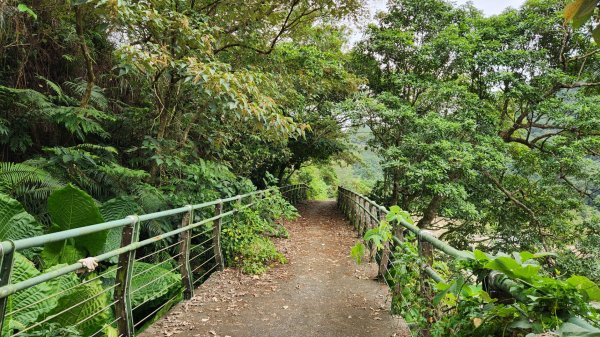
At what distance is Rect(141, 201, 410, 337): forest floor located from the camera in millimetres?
3797

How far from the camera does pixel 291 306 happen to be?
455cm

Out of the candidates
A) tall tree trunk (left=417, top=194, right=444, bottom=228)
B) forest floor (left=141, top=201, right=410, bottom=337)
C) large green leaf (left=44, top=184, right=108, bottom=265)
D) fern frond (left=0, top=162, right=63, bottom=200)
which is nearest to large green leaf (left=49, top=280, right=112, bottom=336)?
forest floor (left=141, top=201, right=410, bottom=337)

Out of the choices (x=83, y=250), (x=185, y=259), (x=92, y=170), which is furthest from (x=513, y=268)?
(x=92, y=170)

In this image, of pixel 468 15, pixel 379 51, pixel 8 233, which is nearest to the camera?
pixel 8 233

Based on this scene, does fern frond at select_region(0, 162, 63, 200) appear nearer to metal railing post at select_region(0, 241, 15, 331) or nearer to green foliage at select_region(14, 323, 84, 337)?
green foliage at select_region(14, 323, 84, 337)

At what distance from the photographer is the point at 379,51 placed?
14.4m

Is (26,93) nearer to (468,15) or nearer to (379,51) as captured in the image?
(379,51)

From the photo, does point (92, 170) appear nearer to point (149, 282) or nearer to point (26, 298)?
point (149, 282)

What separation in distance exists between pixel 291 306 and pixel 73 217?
266cm

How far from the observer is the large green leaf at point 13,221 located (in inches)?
143

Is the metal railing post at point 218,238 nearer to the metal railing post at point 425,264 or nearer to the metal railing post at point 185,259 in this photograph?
the metal railing post at point 185,259

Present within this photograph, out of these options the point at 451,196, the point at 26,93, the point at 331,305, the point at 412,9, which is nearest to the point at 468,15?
the point at 412,9

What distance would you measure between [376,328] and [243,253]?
2.68 m

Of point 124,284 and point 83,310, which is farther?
point 124,284
